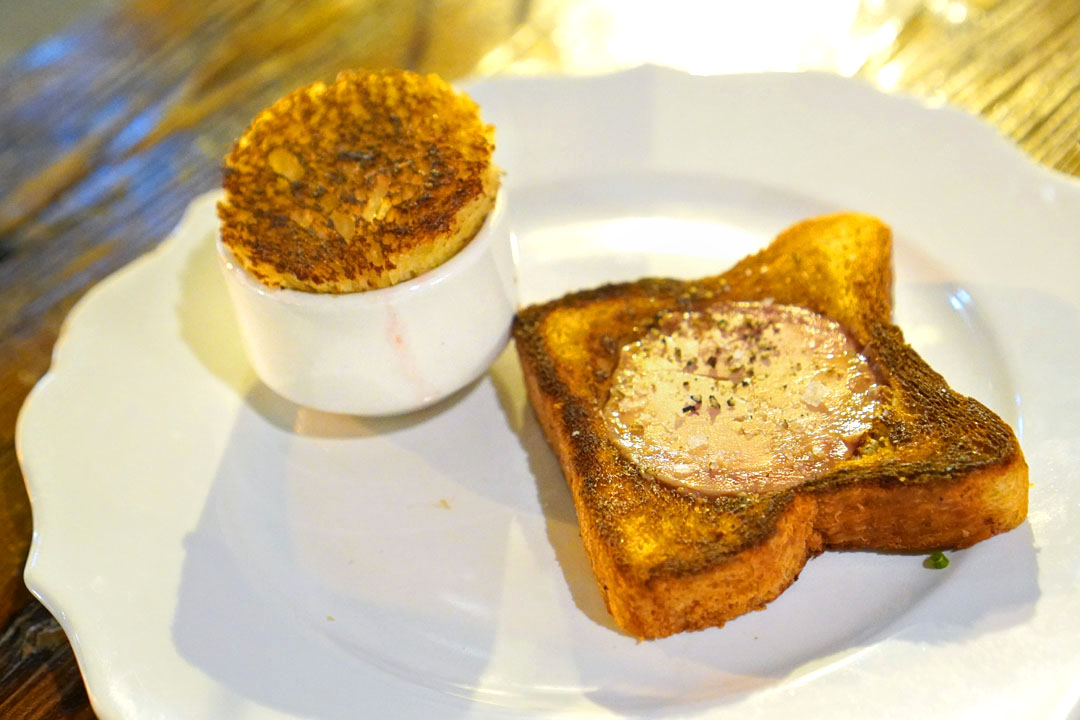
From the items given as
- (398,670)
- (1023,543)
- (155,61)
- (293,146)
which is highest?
(293,146)

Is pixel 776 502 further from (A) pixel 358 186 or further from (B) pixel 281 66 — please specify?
(B) pixel 281 66

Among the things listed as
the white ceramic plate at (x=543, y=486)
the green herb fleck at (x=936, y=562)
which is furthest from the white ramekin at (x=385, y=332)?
the green herb fleck at (x=936, y=562)

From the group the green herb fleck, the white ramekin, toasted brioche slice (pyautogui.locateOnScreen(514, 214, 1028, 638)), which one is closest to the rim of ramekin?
the white ramekin

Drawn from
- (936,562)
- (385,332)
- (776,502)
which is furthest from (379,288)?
(936,562)

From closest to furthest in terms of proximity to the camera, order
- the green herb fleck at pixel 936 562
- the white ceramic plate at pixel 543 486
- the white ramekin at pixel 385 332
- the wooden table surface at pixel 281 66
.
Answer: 1. the white ceramic plate at pixel 543 486
2. the green herb fleck at pixel 936 562
3. the white ramekin at pixel 385 332
4. the wooden table surface at pixel 281 66

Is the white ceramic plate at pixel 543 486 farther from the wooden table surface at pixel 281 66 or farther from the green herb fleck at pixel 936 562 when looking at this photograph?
the wooden table surface at pixel 281 66

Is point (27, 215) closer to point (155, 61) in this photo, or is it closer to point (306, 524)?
point (155, 61)

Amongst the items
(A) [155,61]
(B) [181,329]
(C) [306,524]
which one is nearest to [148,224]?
(B) [181,329]
